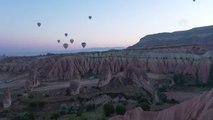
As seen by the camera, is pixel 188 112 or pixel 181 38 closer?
pixel 188 112

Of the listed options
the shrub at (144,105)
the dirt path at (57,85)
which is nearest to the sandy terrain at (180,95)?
the shrub at (144,105)

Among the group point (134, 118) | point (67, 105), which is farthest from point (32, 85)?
point (134, 118)

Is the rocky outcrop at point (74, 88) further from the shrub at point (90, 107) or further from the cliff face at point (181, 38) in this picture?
the cliff face at point (181, 38)

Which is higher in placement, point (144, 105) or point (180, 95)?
point (144, 105)

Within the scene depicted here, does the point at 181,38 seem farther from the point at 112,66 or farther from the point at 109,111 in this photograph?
the point at 109,111


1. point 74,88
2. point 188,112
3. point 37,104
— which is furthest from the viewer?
point 74,88

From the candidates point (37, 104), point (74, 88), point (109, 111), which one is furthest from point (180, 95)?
point (109, 111)
